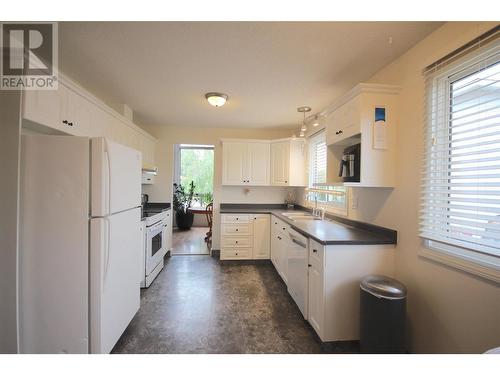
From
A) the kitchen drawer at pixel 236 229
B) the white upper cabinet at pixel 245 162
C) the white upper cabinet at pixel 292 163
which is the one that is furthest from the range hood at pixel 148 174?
the white upper cabinet at pixel 292 163

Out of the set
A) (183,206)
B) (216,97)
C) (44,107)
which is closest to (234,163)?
(216,97)

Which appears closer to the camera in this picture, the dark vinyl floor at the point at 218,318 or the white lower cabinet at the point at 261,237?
the dark vinyl floor at the point at 218,318

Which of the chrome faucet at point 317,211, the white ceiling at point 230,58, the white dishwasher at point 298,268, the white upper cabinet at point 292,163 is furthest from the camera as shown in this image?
Answer: the white upper cabinet at point 292,163

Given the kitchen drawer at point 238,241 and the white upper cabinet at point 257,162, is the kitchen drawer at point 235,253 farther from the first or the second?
the white upper cabinet at point 257,162

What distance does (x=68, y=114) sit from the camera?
1.89m

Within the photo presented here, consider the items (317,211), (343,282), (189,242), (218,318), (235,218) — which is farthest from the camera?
(189,242)

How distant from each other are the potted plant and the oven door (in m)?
3.14

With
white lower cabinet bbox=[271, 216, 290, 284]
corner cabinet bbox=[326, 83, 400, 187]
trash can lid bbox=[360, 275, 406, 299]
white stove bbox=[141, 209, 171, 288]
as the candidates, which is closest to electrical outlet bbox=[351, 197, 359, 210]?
corner cabinet bbox=[326, 83, 400, 187]

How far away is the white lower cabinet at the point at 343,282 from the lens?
1.82m

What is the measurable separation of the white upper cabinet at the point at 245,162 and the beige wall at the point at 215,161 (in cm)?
24

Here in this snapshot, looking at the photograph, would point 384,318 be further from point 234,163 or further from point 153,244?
point 234,163

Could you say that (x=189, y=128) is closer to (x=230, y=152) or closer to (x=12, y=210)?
(x=230, y=152)

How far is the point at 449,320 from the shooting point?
1.41 metres

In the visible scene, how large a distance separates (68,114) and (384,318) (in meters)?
2.91
